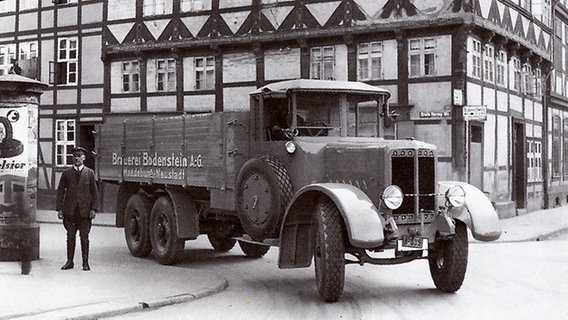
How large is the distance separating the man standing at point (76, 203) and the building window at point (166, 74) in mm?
13464

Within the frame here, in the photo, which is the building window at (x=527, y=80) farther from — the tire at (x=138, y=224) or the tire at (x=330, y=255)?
the tire at (x=330, y=255)

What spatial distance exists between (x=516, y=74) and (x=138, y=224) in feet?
51.7

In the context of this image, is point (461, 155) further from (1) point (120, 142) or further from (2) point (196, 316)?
(2) point (196, 316)

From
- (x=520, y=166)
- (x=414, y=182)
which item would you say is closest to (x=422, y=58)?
(x=520, y=166)

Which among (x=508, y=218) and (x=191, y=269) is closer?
(x=191, y=269)

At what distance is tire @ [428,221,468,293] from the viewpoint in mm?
9047

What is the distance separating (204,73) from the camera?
77.8 ft

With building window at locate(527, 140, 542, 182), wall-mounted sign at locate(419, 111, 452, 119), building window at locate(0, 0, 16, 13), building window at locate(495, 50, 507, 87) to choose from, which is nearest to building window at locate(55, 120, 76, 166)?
building window at locate(0, 0, 16, 13)

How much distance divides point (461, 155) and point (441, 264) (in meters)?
10.7

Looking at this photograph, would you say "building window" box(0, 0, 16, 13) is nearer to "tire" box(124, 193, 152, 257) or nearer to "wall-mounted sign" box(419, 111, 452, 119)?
"wall-mounted sign" box(419, 111, 452, 119)

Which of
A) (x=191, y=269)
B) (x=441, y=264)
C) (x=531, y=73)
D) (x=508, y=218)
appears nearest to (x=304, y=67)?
(x=508, y=218)

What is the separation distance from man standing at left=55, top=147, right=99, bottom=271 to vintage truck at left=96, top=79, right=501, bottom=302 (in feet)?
4.61

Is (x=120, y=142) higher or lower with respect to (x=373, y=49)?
lower

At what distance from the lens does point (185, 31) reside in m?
23.9
